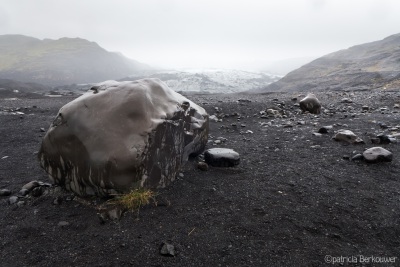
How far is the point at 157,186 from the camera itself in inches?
146

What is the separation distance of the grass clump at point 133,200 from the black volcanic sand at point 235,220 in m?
0.10

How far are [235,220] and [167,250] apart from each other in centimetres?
85

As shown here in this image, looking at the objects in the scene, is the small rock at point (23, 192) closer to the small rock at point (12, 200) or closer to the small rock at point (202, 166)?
the small rock at point (12, 200)

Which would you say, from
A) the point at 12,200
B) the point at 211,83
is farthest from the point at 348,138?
the point at 211,83

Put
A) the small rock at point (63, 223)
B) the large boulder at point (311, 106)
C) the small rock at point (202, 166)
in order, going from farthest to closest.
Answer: the large boulder at point (311, 106)
the small rock at point (202, 166)
the small rock at point (63, 223)

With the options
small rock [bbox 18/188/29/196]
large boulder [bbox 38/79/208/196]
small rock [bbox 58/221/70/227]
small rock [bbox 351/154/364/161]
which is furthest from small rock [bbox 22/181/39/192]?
small rock [bbox 351/154/364/161]

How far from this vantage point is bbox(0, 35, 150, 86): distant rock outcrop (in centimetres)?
4719

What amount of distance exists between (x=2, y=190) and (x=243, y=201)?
3.18m

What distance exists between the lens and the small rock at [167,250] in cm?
266

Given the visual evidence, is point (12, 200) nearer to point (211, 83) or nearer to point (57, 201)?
point (57, 201)

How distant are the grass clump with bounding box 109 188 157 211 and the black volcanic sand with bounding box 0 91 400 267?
0.10 meters

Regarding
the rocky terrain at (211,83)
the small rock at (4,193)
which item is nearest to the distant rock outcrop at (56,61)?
the rocky terrain at (211,83)

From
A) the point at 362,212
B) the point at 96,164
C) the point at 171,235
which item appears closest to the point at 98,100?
the point at 96,164

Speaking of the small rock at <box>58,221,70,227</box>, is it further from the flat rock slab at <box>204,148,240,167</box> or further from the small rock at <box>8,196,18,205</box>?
the flat rock slab at <box>204,148,240,167</box>
